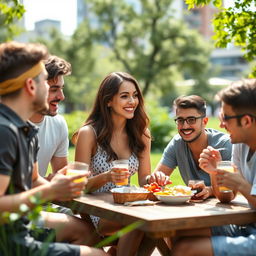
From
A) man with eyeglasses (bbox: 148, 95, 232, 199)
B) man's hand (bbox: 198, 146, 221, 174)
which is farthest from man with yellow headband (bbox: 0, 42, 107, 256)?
man with eyeglasses (bbox: 148, 95, 232, 199)

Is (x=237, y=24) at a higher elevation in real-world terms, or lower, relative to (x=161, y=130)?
higher

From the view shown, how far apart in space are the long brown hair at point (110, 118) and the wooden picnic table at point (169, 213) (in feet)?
2.86

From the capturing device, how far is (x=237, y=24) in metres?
5.70

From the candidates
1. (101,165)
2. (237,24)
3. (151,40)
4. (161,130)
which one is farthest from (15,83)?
(151,40)

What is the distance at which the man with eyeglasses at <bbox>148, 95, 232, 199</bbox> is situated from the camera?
12.9 ft

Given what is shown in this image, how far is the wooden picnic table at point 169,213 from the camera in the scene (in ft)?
8.55

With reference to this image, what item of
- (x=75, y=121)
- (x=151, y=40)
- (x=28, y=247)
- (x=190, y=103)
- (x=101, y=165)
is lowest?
(x=75, y=121)

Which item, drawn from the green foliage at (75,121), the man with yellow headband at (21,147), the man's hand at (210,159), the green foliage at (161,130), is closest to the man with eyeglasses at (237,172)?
the man's hand at (210,159)

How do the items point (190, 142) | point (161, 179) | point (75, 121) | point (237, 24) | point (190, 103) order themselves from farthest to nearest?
point (75, 121)
point (237, 24)
point (190, 142)
point (190, 103)
point (161, 179)

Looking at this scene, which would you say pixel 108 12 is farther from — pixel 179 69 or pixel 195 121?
pixel 195 121

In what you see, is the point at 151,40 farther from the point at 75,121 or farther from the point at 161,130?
the point at 161,130

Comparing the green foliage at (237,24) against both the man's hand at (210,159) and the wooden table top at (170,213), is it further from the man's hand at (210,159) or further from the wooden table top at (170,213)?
the wooden table top at (170,213)

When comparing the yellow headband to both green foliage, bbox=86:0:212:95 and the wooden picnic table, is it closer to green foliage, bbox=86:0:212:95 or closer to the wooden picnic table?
the wooden picnic table

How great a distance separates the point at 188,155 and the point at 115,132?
628 mm
